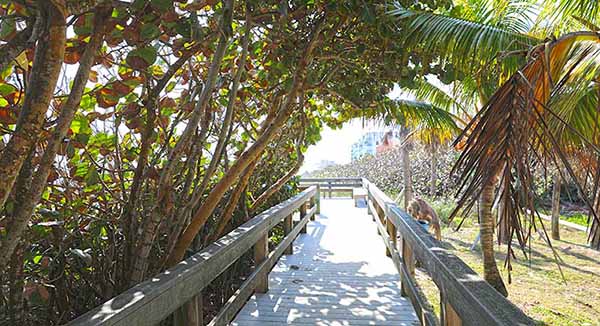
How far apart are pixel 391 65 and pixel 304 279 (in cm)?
211

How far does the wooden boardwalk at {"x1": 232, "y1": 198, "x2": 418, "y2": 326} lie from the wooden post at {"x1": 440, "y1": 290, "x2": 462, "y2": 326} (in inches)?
43.1

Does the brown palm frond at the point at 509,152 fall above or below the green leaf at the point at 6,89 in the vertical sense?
below

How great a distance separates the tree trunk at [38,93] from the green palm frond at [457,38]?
247 centimetres

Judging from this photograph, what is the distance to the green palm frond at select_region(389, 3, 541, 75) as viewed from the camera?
340cm

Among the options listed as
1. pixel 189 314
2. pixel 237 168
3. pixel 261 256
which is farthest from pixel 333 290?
pixel 189 314

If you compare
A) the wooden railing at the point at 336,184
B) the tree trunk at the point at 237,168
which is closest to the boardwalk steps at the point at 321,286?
the tree trunk at the point at 237,168

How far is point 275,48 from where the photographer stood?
2941 millimetres

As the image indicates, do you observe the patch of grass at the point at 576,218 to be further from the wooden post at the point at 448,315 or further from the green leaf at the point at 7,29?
the green leaf at the point at 7,29

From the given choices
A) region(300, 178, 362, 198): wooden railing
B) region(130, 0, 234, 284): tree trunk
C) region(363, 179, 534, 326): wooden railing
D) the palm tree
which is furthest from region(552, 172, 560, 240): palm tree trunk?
region(130, 0, 234, 284): tree trunk

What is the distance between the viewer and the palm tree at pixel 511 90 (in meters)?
1.66

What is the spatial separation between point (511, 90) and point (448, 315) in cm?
101

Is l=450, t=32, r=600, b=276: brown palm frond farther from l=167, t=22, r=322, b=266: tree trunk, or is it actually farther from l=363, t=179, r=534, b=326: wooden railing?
l=167, t=22, r=322, b=266: tree trunk

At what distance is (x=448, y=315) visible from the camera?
5.35 ft

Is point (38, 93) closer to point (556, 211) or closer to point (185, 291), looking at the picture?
point (185, 291)
